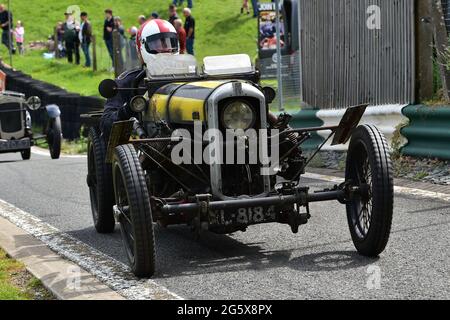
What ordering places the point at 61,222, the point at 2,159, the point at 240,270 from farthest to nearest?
the point at 2,159 < the point at 61,222 < the point at 240,270

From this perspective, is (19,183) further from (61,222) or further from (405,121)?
(405,121)

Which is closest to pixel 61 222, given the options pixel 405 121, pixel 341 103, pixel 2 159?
pixel 405 121

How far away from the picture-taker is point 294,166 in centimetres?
664

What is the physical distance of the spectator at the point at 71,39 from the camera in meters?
30.7

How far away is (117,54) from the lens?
69.9ft

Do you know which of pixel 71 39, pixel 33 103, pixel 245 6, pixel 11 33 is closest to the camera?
pixel 33 103

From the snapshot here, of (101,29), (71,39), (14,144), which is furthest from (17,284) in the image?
(101,29)

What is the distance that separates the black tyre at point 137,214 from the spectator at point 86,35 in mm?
23267

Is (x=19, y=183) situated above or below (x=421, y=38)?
below

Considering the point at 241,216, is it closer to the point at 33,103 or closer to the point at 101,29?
the point at 33,103

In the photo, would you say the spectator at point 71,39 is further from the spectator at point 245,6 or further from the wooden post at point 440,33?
the wooden post at point 440,33

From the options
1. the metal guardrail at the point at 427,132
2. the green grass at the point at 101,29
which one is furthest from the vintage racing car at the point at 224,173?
the green grass at the point at 101,29

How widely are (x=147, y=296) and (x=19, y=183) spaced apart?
7047 millimetres

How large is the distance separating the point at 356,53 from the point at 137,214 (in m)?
7.00
